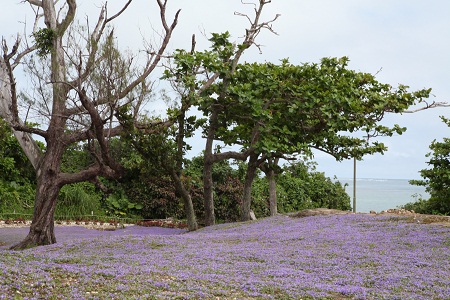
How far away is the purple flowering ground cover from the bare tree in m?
1.75

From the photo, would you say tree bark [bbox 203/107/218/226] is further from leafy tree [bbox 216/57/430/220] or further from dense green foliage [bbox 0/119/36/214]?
dense green foliage [bbox 0/119/36/214]

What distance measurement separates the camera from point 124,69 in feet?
38.3

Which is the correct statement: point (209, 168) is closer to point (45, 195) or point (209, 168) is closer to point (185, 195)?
point (185, 195)

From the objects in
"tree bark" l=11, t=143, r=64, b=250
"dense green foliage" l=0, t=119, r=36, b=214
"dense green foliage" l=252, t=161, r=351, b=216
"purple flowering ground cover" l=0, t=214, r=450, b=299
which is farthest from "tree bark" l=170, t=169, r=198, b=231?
"dense green foliage" l=0, t=119, r=36, b=214

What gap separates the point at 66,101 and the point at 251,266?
6456mm

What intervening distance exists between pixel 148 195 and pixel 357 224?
1009 centimetres

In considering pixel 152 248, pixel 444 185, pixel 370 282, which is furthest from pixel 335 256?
pixel 444 185

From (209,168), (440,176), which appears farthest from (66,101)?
(440,176)

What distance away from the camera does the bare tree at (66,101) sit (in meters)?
11.6

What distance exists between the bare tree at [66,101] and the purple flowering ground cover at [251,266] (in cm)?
175

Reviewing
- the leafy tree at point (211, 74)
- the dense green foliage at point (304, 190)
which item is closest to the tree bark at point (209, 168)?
the leafy tree at point (211, 74)

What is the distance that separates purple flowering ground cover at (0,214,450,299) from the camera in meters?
6.82

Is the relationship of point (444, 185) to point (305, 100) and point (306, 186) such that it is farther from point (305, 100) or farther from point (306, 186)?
point (305, 100)

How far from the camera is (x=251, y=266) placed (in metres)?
8.81
